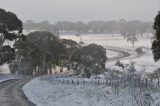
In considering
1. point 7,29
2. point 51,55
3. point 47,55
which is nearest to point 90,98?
point 7,29

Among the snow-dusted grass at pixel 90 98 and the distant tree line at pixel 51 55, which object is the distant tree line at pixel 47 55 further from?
the snow-dusted grass at pixel 90 98

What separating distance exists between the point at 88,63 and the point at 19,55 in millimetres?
18493

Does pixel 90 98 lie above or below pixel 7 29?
below

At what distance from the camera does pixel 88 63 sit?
280 feet

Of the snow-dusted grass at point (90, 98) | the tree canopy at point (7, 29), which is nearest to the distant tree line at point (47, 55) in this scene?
the tree canopy at point (7, 29)

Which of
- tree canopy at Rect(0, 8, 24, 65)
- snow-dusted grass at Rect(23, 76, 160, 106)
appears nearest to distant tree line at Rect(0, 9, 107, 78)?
tree canopy at Rect(0, 8, 24, 65)

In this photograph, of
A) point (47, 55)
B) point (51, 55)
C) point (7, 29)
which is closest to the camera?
point (7, 29)

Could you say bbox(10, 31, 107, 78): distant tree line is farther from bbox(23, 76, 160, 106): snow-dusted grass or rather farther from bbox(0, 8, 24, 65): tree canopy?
bbox(23, 76, 160, 106): snow-dusted grass

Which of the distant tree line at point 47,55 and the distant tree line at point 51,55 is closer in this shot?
the distant tree line at point 47,55

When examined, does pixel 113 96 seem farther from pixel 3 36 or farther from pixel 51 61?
pixel 51 61

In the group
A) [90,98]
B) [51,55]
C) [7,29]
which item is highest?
[7,29]

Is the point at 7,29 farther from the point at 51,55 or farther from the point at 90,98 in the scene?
the point at 90,98

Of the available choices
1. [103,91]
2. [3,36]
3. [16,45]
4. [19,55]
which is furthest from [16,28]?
[103,91]

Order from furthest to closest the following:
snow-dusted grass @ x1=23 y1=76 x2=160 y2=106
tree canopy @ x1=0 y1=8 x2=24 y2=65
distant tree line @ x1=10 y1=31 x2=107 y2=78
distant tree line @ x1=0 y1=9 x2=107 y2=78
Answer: distant tree line @ x1=10 y1=31 x2=107 y2=78
distant tree line @ x1=0 y1=9 x2=107 y2=78
tree canopy @ x1=0 y1=8 x2=24 y2=65
snow-dusted grass @ x1=23 y1=76 x2=160 y2=106
